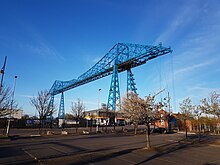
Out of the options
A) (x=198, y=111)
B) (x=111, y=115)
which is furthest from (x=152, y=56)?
(x=198, y=111)

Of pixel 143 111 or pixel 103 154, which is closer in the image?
pixel 103 154

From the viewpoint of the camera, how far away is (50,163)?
9.38 metres

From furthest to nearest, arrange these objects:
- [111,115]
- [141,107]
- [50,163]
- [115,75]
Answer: [115,75]
[111,115]
[141,107]
[50,163]

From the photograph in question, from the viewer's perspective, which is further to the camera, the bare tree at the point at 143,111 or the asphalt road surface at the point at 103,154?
the bare tree at the point at 143,111

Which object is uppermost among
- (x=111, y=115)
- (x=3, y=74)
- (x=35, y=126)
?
(x=3, y=74)

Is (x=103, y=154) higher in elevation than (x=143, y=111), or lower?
lower

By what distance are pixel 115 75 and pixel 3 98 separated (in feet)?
107

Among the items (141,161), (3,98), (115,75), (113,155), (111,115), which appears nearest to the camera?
(141,161)

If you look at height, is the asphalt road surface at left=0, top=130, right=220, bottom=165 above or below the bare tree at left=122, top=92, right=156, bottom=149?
below

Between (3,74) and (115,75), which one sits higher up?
(115,75)

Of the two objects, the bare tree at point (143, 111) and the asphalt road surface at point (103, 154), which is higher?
the bare tree at point (143, 111)

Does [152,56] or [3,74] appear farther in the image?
[152,56]

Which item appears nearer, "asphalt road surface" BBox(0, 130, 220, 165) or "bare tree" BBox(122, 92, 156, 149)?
"asphalt road surface" BBox(0, 130, 220, 165)

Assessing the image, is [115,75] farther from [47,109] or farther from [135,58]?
[47,109]
